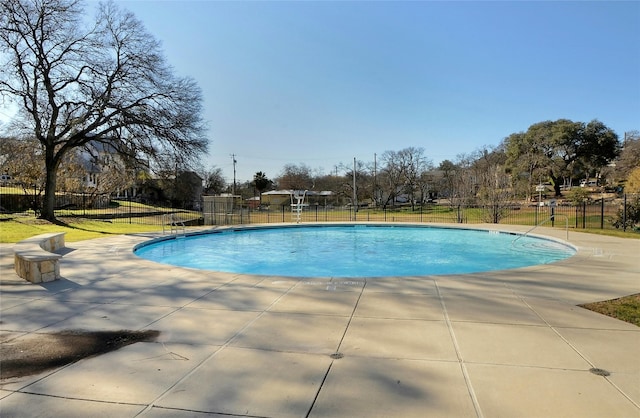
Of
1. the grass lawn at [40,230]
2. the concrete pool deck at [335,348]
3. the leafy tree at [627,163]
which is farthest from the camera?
the leafy tree at [627,163]

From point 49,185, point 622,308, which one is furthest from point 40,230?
point 622,308

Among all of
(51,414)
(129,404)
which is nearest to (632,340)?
(129,404)

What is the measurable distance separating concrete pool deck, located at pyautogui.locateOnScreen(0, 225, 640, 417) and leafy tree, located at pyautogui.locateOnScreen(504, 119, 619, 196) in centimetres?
5060

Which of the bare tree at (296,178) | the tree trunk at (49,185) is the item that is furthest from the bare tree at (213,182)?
the tree trunk at (49,185)

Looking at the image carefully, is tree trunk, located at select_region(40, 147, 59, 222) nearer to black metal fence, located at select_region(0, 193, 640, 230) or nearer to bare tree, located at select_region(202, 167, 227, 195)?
black metal fence, located at select_region(0, 193, 640, 230)

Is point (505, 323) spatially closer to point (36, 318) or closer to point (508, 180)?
point (36, 318)

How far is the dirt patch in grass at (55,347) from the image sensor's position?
3.44 metres

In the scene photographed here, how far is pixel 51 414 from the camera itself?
262 cm

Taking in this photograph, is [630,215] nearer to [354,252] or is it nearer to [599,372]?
[354,252]

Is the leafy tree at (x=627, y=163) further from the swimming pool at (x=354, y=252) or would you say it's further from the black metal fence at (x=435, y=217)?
the swimming pool at (x=354, y=252)

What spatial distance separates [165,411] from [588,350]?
153 inches

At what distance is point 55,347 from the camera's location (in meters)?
3.90

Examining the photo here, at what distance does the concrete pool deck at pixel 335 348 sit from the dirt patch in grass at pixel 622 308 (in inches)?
7.9

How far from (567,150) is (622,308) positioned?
5717 cm
